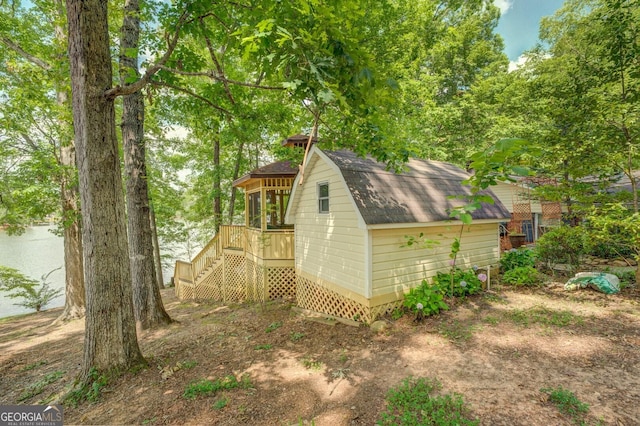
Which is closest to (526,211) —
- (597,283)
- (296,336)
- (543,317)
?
(597,283)

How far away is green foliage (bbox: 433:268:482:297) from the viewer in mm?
6571

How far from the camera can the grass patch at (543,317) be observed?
5.14m

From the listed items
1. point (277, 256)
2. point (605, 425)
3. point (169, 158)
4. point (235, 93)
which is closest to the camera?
point (605, 425)

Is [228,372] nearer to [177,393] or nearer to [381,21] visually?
[177,393]

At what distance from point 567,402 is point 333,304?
4.59 metres

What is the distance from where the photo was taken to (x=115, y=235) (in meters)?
4.06

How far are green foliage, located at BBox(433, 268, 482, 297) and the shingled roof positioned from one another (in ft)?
5.06

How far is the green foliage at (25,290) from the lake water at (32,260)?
0.75 metres

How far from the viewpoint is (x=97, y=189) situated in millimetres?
3916

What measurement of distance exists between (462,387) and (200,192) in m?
17.1

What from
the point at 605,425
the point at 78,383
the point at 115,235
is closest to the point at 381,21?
the point at 115,235

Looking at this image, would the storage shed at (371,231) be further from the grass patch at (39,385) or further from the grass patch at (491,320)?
the grass patch at (39,385)

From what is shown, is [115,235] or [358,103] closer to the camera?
[358,103]

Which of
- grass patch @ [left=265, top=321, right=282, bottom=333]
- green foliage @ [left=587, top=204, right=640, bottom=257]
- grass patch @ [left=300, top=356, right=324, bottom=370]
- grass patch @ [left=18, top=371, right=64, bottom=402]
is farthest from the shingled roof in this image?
grass patch @ [left=18, top=371, right=64, bottom=402]
